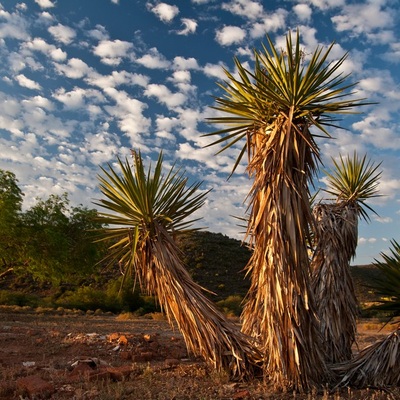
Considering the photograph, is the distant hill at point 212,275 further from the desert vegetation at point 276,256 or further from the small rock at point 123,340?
the desert vegetation at point 276,256

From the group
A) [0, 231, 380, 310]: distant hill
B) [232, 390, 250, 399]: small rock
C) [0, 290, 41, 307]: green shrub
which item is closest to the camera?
[232, 390, 250, 399]: small rock

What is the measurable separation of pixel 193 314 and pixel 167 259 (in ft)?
3.21

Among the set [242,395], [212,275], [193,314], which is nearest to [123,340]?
[193,314]

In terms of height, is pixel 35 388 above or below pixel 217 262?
below

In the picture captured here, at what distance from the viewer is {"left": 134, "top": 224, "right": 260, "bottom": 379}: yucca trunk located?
22.7 feet

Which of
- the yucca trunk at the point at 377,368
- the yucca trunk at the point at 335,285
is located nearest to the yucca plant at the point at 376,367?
the yucca trunk at the point at 377,368

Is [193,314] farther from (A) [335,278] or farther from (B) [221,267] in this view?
(B) [221,267]

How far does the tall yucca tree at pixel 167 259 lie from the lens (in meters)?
6.96

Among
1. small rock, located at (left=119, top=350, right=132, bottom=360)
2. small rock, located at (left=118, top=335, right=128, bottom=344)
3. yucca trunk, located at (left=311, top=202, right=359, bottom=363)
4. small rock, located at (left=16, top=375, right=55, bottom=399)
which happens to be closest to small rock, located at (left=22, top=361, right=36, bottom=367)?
small rock, located at (left=119, top=350, right=132, bottom=360)

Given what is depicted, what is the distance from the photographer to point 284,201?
6500mm

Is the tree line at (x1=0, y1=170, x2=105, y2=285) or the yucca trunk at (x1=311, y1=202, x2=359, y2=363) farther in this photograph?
the tree line at (x1=0, y1=170, x2=105, y2=285)

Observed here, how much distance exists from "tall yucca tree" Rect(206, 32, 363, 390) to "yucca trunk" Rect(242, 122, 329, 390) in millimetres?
14

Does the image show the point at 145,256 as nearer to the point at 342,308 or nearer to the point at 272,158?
the point at 272,158

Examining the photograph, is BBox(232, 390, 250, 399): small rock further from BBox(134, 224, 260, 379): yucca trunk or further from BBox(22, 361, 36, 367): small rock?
BBox(22, 361, 36, 367): small rock
